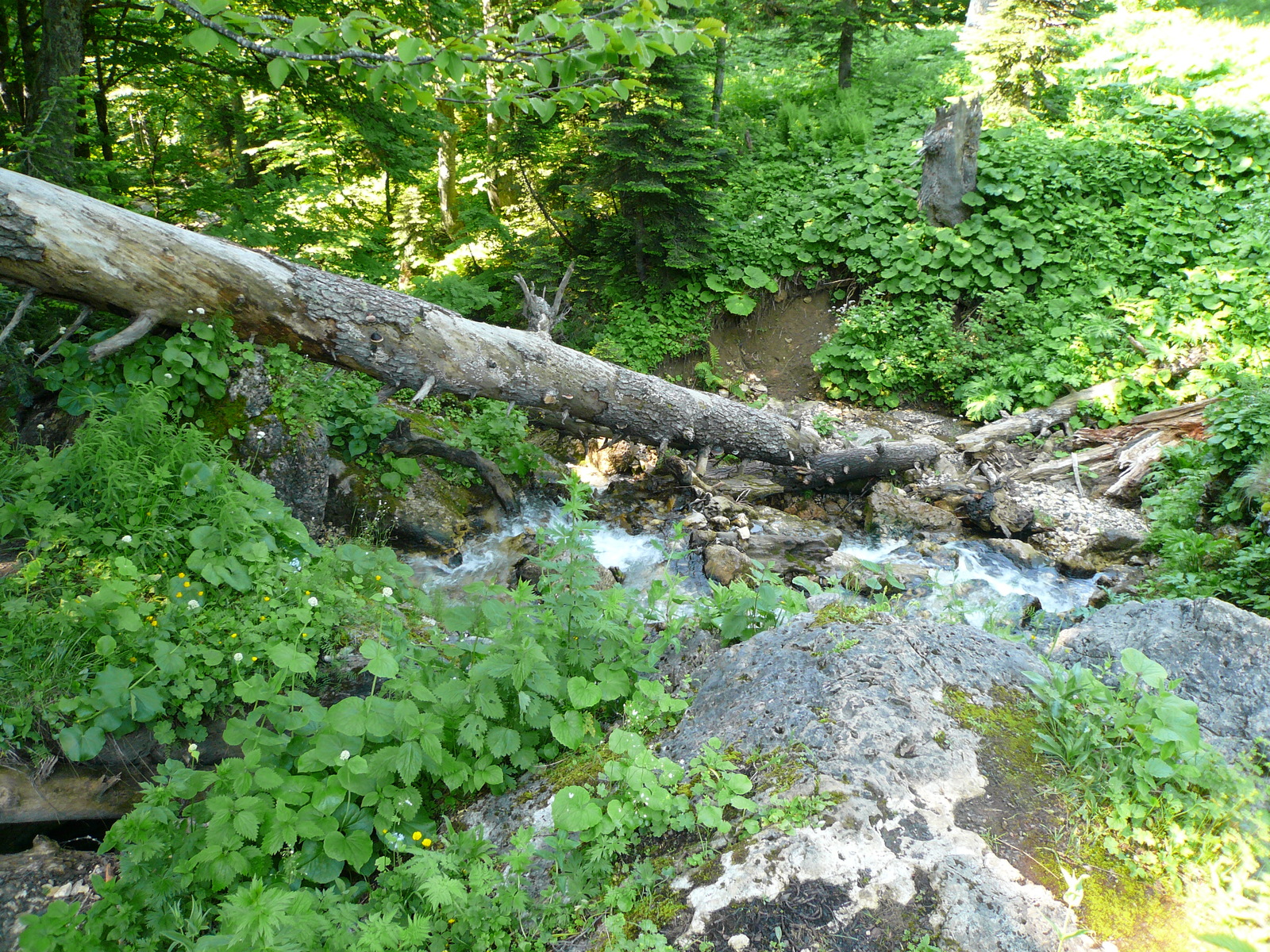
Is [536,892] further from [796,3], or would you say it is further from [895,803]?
[796,3]

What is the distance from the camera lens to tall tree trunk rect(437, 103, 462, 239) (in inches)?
455

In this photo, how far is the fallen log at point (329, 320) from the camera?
426 cm

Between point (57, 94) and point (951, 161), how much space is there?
33.8ft

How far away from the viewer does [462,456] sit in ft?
23.1

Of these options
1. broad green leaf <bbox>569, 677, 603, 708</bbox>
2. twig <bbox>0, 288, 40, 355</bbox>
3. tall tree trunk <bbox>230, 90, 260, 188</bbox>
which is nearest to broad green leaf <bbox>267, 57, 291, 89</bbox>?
broad green leaf <bbox>569, 677, 603, 708</bbox>

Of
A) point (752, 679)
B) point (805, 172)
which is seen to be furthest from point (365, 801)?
point (805, 172)

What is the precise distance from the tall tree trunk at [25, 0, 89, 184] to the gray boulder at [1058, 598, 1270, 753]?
774cm

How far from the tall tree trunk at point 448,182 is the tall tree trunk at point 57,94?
5.84 metres

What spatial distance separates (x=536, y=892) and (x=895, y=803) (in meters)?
1.13

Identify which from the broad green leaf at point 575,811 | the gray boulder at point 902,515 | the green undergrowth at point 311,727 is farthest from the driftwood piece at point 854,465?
the broad green leaf at point 575,811

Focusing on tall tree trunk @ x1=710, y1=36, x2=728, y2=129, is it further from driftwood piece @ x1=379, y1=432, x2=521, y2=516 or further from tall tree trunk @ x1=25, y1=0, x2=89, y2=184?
tall tree trunk @ x1=25, y1=0, x2=89, y2=184

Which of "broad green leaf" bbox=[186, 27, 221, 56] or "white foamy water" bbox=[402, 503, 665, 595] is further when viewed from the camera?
"white foamy water" bbox=[402, 503, 665, 595]

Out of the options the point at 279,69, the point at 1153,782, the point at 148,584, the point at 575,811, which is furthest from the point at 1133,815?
the point at 148,584

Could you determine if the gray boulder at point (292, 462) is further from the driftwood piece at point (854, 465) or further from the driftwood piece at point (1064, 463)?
the driftwood piece at point (1064, 463)
